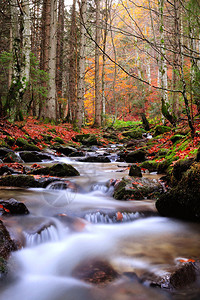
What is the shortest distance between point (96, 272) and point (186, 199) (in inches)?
72.0

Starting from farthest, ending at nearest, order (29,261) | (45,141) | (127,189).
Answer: (45,141) → (127,189) → (29,261)

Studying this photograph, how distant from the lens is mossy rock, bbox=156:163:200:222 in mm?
3556

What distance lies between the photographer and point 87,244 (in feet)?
10.6

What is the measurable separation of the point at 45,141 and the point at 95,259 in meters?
9.12

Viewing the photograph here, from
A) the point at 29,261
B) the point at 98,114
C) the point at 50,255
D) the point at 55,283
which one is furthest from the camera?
the point at 98,114

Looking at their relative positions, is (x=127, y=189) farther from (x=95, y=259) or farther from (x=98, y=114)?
(x=98, y=114)

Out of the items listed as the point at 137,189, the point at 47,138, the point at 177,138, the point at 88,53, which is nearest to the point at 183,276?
the point at 137,189

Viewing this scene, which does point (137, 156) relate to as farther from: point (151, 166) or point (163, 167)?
→ point (163, 167)

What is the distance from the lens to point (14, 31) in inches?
413

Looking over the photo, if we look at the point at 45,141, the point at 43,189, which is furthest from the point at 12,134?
the point at 43,189

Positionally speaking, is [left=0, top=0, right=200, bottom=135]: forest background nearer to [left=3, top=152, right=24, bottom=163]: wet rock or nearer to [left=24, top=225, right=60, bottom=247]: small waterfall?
[left=24, top=225, right=60, bottom=247]: small waterfall

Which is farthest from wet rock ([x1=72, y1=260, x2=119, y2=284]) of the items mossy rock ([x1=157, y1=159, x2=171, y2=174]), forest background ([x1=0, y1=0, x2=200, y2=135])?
mossy rock ([x1=157, y1=159, x2=171, y2=174])

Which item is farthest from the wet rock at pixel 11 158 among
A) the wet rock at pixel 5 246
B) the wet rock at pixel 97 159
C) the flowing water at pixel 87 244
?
A: the wet rock at pixel 5 246

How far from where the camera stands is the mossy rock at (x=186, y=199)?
11.7 ft
